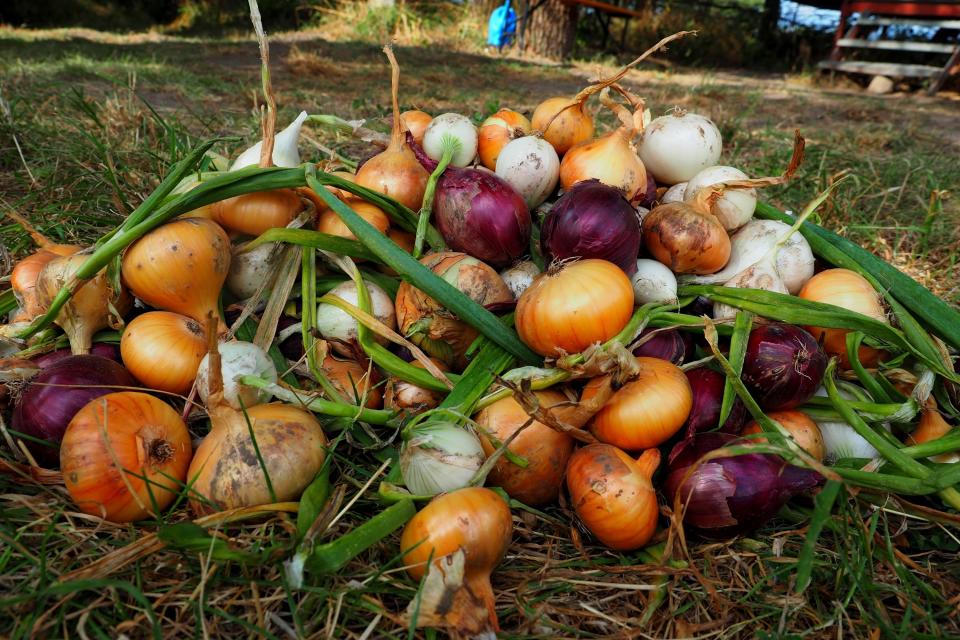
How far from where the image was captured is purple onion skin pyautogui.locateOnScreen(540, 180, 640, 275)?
139cm

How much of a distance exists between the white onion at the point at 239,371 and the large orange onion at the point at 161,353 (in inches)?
2.0

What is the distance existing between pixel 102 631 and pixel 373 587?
0.41 m

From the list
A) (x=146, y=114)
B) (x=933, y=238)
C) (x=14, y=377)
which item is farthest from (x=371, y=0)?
(x=14, y=377)

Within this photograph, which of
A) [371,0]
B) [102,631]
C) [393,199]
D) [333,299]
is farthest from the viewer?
[371,0]

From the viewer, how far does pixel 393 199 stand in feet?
5.41

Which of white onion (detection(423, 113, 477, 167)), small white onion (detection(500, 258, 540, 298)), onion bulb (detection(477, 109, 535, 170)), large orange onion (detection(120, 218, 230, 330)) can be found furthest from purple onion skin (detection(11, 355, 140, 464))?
onion bulb (detection(477, 109, 535, 170))

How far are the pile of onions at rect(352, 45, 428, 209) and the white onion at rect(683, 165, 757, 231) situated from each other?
2.38 ft

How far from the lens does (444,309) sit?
1417mm

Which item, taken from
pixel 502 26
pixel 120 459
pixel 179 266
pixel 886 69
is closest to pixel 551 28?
pixel 502 26

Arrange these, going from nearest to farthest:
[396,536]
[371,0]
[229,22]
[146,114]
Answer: [396,536], [146,114], [371,0], [229,22]

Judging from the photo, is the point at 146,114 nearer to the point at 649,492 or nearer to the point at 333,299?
the point at 333,299

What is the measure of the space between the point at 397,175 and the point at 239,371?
2.26ft

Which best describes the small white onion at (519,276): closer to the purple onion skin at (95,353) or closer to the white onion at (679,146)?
the white onion at (679,146)

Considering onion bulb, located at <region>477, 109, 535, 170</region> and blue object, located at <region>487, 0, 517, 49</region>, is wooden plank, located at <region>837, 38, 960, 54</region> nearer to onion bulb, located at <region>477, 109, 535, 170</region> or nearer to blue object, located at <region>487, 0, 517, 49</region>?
blue object, located at <region>487, 0, 517, 49</region>
